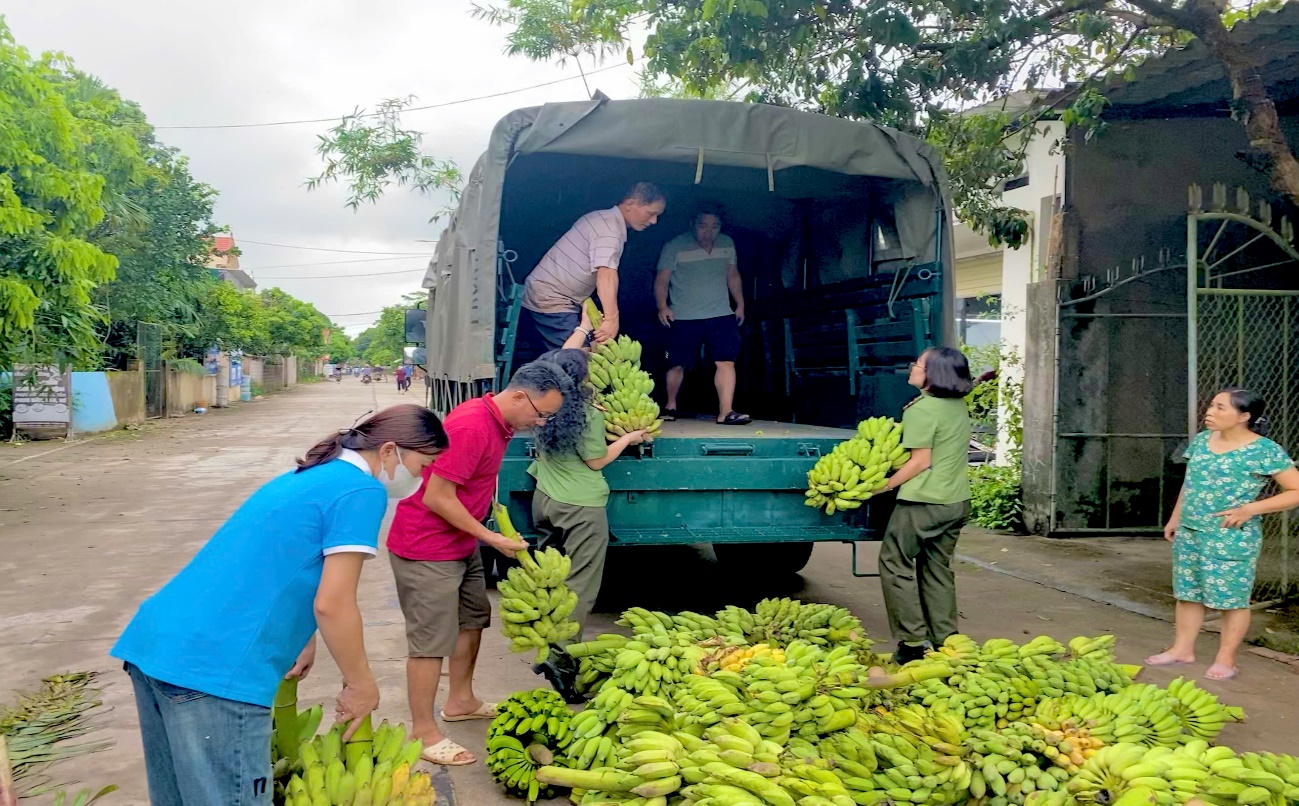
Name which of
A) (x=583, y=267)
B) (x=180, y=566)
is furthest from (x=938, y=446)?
(x=180, y=566)

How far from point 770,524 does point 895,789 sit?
2.15 metres

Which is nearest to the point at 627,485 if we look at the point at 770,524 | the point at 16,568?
the point at 770,524

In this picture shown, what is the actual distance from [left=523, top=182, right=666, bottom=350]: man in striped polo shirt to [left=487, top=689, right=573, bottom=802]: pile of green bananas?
2489 mm

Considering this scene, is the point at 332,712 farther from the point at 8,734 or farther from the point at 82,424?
the point at 82,424

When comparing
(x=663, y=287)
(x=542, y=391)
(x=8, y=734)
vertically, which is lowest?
(x=8, y=734)

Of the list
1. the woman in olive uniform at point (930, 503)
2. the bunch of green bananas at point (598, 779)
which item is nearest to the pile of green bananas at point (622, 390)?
the woman in olive uniform at point (930, 503)

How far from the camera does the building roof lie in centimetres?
679

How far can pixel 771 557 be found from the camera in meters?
7.07

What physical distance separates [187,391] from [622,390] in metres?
27.0

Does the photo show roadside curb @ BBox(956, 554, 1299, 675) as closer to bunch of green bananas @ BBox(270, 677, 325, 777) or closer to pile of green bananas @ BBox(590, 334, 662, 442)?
pile of green bananas @ BBox(590, 334, 662, 442)

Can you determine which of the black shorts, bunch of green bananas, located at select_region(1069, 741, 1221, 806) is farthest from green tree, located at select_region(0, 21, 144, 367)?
bunch of green bananas, located at select_region(1069, 741, 1221, 806)

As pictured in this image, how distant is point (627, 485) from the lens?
4.95 m

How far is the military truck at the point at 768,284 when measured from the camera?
502 centimetres

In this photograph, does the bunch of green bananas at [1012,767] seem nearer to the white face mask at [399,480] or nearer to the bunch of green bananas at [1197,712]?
the bunch of green bananas at [1197,712]
